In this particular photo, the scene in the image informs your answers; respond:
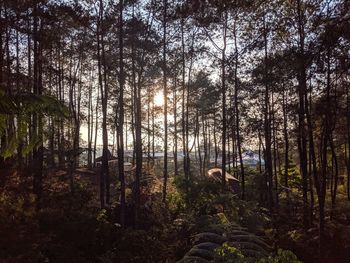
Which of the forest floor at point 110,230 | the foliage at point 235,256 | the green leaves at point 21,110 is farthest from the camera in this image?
the forest floor at point 110,230

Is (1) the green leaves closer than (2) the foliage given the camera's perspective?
Yes

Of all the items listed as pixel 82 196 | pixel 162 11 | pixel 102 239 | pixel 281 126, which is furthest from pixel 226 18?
pixel 102 239

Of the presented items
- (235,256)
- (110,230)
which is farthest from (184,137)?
(235,256)

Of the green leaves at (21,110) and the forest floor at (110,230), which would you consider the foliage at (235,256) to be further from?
the forest floor at (110,230)

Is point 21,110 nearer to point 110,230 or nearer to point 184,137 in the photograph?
point 110,230

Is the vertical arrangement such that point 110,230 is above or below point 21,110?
below

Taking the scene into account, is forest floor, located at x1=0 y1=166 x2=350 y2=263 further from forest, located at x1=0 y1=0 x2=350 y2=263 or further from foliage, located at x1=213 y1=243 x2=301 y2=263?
foliage, located at x1=213 y1=243 x2=301 y2=263

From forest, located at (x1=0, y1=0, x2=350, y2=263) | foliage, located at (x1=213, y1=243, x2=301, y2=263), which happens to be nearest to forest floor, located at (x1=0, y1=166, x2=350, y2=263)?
forest, located at (x1=0, y1=0, x2=350, y2=263)

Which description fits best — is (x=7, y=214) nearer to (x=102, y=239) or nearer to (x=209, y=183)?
(x=102, y=239)

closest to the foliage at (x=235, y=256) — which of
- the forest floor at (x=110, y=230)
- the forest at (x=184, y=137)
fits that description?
the forest at (x=184, y=137)

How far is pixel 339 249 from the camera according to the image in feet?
44.0

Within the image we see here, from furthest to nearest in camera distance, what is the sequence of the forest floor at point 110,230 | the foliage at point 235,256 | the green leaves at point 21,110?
the forest floor at point 110,230 < the foliage at point 235,256 < the green leaves at point 21,110

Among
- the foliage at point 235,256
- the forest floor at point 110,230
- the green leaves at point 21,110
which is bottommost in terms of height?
the forest floor at point 110,230

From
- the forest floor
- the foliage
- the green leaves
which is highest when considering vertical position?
the green leaves
